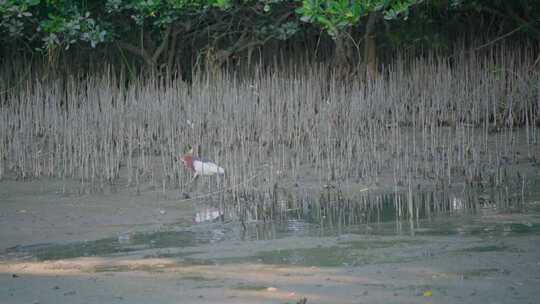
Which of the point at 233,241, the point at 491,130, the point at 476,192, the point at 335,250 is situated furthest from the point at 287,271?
the point at 491,130

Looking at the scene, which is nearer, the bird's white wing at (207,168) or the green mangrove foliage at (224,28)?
the bird's white wing at (207,168)

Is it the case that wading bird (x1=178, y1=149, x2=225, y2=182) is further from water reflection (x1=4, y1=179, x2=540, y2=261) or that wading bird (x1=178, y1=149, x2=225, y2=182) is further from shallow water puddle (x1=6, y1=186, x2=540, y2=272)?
shallow water puddle (x1=6, y1=186, x2=540, y2=272)

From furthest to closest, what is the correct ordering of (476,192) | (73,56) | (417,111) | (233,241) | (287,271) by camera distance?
(73,56) → (417,111) → (476,192) → (233,241) → (287,271)

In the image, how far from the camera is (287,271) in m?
4.75

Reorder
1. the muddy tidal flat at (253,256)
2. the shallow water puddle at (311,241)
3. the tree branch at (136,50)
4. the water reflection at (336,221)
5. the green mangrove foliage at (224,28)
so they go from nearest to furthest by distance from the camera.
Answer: the muddy tidal flat at (253,256) → the shallow water puddle at (311,241) → the water reflection at (336,221) → the green mangrove foliage at (224,28) → the tree branch at (136,50)

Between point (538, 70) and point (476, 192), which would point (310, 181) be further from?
point (538, 70)

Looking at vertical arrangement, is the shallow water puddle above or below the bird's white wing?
below

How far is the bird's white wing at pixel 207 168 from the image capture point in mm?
7781

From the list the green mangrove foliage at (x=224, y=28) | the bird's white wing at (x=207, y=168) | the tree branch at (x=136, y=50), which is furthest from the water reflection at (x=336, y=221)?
the tree branch at (x=136, y=50)

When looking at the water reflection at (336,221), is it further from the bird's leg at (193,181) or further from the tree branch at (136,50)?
the tree branch at (136,50)

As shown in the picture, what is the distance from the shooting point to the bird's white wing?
7781 millimetres

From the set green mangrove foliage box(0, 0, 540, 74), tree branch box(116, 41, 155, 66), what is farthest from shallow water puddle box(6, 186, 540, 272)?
tree branch box(116, 41, 155, 66)

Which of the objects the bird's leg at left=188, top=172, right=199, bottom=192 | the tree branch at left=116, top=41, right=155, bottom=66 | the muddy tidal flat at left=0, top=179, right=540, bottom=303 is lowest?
the muddy tidal flat at left=0, top=179, right=540, bottom=303

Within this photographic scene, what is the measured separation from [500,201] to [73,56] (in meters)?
7.41
